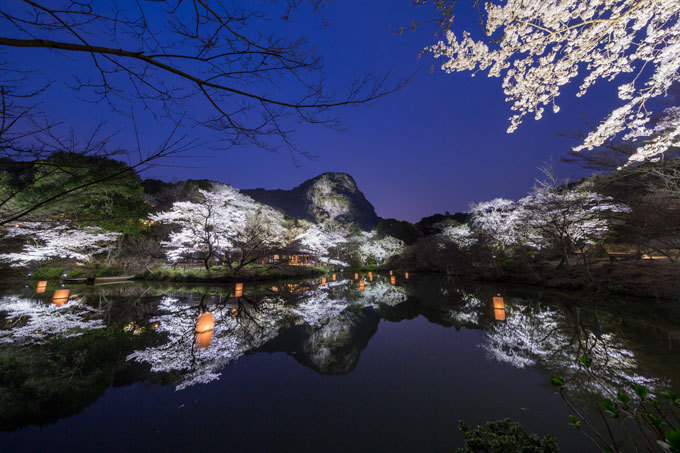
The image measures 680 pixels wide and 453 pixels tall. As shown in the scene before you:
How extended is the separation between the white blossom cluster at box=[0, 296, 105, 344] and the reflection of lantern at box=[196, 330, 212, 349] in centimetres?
252

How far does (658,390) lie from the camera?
10.5ft

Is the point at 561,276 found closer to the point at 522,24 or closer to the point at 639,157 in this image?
the point at 639,157

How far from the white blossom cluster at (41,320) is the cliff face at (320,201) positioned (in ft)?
139

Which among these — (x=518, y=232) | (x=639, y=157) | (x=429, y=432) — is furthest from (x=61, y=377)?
(x=518, y=232)

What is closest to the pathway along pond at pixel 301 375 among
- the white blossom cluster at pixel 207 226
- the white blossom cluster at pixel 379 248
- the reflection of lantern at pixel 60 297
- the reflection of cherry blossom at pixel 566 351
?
the reflection of cherry blossom at pixel 566 351

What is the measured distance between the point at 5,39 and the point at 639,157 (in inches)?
413

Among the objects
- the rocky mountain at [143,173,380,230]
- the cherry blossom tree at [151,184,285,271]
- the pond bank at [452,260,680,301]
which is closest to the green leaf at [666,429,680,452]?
the pond bank at [452,260,680,301]

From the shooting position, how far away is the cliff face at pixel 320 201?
51.8m

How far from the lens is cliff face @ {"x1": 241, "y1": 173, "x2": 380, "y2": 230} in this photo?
5175 centimetres

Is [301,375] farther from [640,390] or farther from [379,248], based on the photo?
[379,248]

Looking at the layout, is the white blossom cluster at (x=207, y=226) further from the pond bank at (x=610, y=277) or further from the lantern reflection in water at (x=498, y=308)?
the pond bank at (x=610, y=277)

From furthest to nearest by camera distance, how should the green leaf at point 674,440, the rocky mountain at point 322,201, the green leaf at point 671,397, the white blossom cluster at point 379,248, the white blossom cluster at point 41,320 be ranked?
the rocky mountain at point 322,201
the white blossom cluster at point 379,248
the white blossom cluster at point 41,320
the green leaf at point 671,397
the green leaf at point 674,440

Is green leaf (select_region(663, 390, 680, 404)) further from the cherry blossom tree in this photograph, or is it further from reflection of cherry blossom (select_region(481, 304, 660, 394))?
the cherry blossom tree

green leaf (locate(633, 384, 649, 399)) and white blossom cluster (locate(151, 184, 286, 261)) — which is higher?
white blossom cluster (locate(151, 184, 286, 261))
